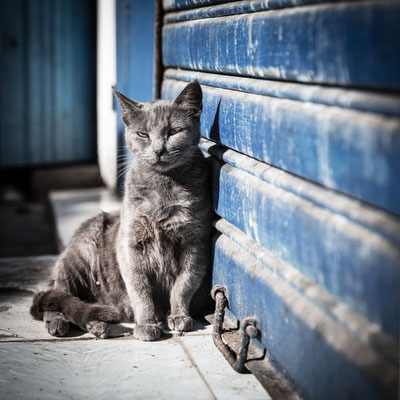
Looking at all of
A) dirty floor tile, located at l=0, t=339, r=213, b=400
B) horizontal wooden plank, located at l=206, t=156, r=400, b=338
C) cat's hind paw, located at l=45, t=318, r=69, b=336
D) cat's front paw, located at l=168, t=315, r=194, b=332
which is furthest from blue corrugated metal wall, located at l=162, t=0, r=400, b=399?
cat's hind paw, located at l=45, t=318, r=69, b=336

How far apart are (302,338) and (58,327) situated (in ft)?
4.57

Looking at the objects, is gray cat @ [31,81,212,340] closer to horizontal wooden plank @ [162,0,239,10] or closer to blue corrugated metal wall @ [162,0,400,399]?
blue corrugated metal wall @ [162,0,400,399]

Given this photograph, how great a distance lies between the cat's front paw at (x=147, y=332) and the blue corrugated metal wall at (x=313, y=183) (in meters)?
0.39

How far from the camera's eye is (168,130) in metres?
3.30

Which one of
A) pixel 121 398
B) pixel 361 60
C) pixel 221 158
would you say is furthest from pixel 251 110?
pixel 121 398

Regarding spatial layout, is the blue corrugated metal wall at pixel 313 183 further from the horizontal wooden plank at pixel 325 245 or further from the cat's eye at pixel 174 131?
the cat's eye at pixel 174 131

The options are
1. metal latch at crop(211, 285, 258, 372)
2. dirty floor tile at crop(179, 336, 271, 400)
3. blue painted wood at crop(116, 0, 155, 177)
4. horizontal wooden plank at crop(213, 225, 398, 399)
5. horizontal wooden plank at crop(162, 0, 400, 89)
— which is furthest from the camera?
blue painted wood at crop(116, 0, 155, 177)

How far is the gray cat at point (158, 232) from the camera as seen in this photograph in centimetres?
328

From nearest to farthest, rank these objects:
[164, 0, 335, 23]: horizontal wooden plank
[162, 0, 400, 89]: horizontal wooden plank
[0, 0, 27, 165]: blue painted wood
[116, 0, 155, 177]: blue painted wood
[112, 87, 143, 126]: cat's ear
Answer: [162, 0, 400, 89]: horizontal wooden plank < [164, 0, 335, 23]: horizontal wooden plank < [112, 87, 143, 126]: cat's ear < [116, 0, 155, 177]: blue painted wood < [0, 0, 27, 165]: blue painted wood

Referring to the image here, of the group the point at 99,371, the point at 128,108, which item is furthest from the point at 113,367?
the point at 128,108

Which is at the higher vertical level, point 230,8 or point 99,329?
point 230,8

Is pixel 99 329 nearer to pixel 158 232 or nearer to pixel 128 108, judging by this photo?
pixel 158 232

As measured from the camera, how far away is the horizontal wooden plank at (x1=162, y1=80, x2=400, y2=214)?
179 centimetres

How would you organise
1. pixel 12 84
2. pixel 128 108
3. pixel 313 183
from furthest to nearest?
pixel 12 84 < pixel 128 108 < pixel 313 183
